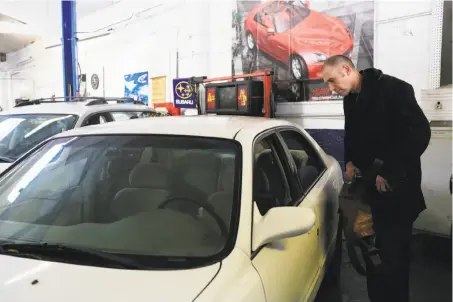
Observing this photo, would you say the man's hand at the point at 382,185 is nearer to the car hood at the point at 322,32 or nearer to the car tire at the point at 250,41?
the car hood at the point at 322,32

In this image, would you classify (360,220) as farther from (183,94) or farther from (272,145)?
(183,94)

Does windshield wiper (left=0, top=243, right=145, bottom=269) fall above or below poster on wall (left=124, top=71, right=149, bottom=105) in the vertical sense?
below

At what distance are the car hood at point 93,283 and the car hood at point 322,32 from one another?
4236mm

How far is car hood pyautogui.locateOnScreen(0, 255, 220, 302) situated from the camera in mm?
1073

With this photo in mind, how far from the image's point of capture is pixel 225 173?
1.59 meters

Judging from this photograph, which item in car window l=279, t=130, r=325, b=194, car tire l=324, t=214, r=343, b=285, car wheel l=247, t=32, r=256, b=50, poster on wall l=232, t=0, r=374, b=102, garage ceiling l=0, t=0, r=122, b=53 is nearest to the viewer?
car window l=279, t=130, r=325, b=194

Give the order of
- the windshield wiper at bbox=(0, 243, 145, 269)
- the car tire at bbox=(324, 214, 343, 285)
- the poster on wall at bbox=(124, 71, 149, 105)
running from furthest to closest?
the poster on wall at bbox=(124, 71, 149, 105) < the car tire at bbox=(324, 214, 343, 285) < the windshield wiper at bbox=(0, 243, 145, 269)

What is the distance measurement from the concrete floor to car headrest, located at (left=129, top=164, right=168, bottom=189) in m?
1.47

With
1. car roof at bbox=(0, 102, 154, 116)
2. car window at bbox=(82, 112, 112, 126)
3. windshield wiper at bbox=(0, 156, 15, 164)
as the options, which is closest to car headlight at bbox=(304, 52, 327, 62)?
car roof at bbox=(0, 102, 154, 116)

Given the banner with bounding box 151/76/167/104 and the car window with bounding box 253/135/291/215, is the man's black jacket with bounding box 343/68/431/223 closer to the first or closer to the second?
the car window with bounding box 253/135/291/215

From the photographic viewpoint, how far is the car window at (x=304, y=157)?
7.52 feet

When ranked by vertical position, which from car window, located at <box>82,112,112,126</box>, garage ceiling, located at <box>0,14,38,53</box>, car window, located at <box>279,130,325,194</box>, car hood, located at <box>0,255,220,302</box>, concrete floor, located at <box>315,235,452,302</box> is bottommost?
concrete floor, located at <box>315,235,452,302</box>

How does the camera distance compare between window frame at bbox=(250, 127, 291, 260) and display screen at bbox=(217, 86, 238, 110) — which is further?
display screen at bbox=(217, 86, 238, 110)

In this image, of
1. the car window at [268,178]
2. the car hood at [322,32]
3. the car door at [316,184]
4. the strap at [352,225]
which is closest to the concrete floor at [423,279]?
the strap at [352,225]
